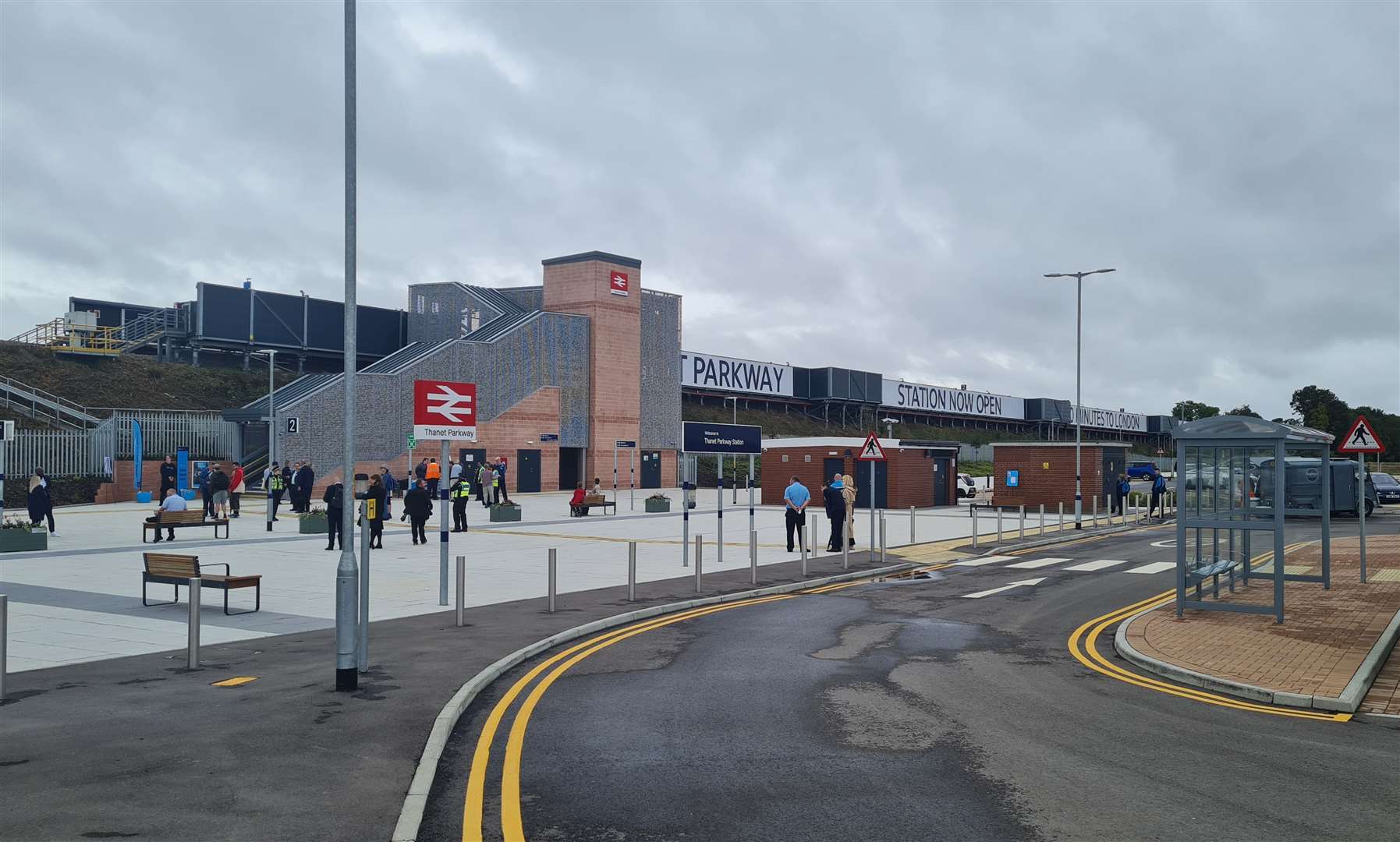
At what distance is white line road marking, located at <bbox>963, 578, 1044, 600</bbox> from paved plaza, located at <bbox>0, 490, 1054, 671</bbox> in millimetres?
5458

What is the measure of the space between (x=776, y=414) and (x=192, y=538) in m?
69.0

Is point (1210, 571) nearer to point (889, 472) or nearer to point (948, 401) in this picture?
point (889, 472)

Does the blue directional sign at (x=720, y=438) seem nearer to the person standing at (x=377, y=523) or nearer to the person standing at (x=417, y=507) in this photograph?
the person standing at (x=417, y=507)

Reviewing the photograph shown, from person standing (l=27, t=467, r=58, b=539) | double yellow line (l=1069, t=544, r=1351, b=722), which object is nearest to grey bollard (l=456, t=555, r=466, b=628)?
double yellow line (l=1069, t=544, r=1351, b=722)

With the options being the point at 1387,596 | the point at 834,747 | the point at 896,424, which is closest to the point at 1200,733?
the point at 834,747

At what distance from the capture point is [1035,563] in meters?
23.6

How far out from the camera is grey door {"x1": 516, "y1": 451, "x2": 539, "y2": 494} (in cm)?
5644

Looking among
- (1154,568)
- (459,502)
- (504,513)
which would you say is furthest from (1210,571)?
(504,513)

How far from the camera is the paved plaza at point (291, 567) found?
13055 mm

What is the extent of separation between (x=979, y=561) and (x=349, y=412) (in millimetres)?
Answer: 17611

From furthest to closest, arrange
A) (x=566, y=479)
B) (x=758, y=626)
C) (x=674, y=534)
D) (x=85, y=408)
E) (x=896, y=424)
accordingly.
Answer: (x=896, y=424) → (x=566, y=479) → (x=85, y=408) → (x=674, y=534) → (x=758, y=626)

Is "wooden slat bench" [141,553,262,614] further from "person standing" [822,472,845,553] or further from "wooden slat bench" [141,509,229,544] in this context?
"person standing" [822,472,845,553]

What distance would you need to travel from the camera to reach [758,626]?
554 inches

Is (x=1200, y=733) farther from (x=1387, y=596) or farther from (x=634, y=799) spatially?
(x=1387, y=596)
